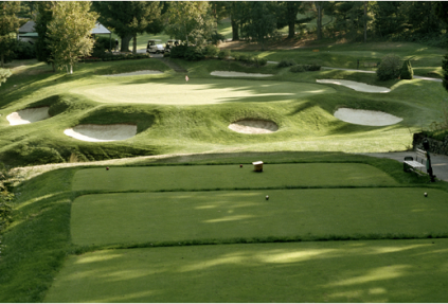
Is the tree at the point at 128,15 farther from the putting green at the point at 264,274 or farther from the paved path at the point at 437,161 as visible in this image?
the putting green at the point at 264,274

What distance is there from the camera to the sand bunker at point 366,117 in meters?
33.9

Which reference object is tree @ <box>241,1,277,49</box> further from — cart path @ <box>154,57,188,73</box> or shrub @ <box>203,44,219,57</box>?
cart path @ <box>154,57,188,73</box>

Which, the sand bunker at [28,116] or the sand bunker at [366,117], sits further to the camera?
the sand bunker at [28,116]

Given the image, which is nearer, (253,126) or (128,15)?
(253,126)

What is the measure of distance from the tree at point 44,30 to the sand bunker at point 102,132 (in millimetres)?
30590

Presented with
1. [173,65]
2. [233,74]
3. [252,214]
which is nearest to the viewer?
[252,214]

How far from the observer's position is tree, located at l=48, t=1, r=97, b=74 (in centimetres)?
5503

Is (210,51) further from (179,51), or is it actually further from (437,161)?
(437,161)

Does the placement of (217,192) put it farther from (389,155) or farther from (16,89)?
(16,89)

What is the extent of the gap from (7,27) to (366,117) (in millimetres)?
50568

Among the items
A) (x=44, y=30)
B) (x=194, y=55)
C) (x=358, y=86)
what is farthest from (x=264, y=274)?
(x=44, y=30)

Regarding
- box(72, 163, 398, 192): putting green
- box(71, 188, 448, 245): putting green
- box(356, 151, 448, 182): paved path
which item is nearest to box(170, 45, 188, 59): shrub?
box(356, 151, 448, 182): paved path

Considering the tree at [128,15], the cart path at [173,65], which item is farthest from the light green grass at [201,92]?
the tree at [128,15]

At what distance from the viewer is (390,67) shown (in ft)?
148
